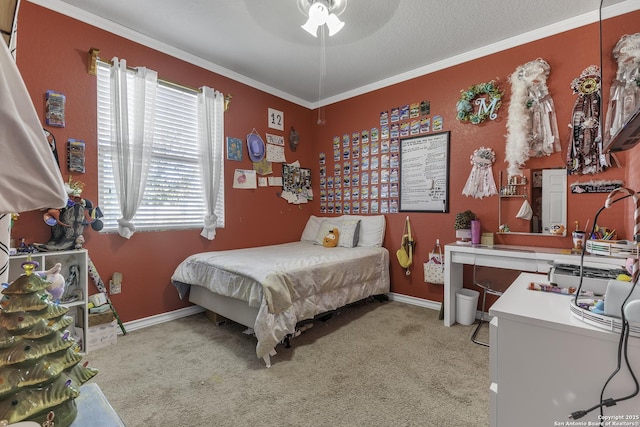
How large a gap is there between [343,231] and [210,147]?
5.85ft

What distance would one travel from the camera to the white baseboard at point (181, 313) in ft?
8.54

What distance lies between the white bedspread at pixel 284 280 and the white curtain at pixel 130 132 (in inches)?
29.3

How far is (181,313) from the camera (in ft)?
9.57

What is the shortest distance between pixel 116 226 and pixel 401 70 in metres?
3.32

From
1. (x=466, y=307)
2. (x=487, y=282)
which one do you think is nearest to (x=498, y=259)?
(x=487, y=282)

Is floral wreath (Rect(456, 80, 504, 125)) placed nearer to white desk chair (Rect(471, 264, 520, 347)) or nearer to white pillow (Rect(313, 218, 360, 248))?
white desk chair (Rect(471, 264, 520, 347))

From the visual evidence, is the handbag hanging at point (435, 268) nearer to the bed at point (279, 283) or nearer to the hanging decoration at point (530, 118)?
the bed at point (279, 283)

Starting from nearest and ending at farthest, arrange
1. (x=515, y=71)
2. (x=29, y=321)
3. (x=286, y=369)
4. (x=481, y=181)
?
1. (x=29, y=321)
2. (x=286, y=369)
3. (x=515, y=71)
4. (x=481, y=181)

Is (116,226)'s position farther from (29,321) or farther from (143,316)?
(29,321)

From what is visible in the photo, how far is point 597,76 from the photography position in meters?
2.27

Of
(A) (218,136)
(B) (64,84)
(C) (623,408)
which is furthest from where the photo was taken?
(A) (218,136)

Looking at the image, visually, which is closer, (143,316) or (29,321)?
(29,321)

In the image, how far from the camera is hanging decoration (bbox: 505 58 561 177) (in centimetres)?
247

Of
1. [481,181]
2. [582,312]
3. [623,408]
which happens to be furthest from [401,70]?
[623,408]
